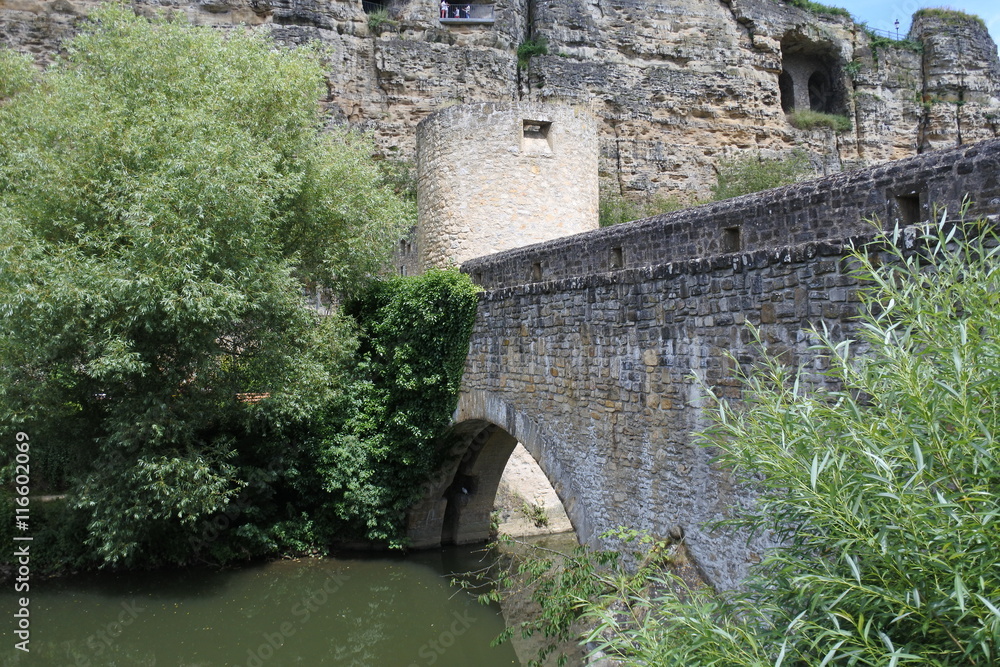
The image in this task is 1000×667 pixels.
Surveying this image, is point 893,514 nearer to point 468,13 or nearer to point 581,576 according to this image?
point 581,576

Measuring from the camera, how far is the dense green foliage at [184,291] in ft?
27.6

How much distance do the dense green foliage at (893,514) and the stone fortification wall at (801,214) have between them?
1.03 m

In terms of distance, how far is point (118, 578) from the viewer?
996 centimetres

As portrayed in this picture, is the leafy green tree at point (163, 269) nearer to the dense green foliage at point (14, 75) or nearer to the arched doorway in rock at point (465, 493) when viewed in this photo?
the arched doorway in rock at point (465, 493)

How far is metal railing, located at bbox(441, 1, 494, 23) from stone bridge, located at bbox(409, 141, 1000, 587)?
1584 centimetres

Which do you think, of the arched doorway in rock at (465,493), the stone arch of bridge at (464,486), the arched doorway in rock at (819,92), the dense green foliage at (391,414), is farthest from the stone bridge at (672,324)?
the arched doorway in rock at (819,92)

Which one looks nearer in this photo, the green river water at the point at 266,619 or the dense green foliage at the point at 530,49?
the green river water at the point at 266,619

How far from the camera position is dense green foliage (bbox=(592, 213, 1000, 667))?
2303 millimetres

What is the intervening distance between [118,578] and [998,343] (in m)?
10.4

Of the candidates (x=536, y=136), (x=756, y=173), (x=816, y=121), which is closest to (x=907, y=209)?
(x=536, y=136)

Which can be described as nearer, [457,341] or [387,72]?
[457,341]

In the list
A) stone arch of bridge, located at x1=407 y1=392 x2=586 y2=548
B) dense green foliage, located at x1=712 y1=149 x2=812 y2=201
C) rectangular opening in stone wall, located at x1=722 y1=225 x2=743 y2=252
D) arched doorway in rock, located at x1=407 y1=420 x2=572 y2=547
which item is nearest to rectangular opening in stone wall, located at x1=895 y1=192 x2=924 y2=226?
rectangular opening in stone wall, located at x1=722 y1=225 x2=743 y2=252

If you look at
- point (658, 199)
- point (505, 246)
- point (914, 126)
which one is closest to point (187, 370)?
point (505, 246)

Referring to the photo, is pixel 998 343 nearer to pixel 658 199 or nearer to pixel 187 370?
pixel 187 370
